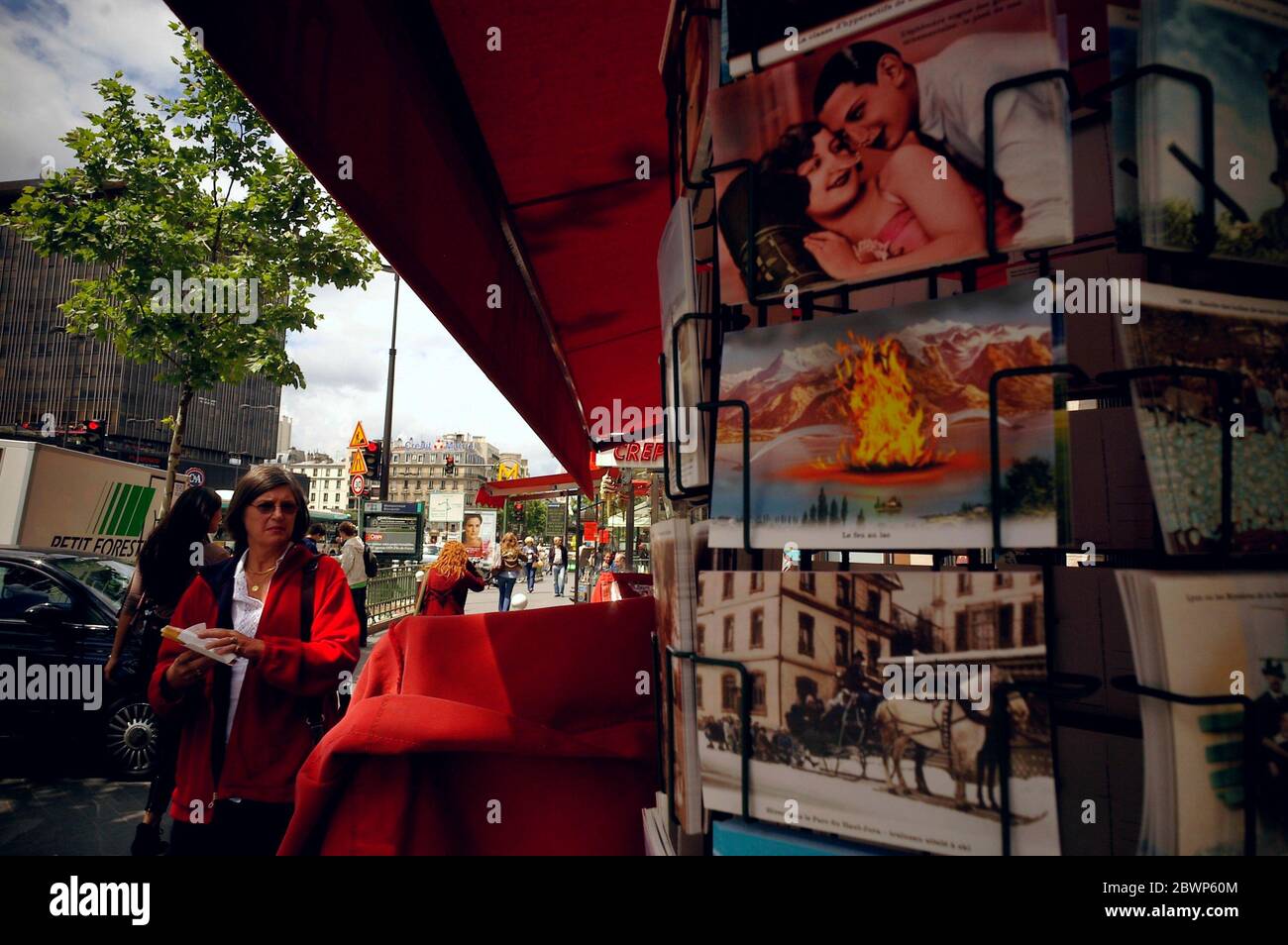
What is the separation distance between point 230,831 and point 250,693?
0.41 m

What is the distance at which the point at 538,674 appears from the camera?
113 centimetres

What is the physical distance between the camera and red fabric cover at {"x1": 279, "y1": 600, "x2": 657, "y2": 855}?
3.10ft

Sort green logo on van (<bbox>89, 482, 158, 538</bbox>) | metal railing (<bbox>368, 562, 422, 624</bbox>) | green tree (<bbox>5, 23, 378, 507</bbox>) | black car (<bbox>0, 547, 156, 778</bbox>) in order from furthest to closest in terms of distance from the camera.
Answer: metal railing (<bbox>368, 562, 422, 624</bbox>) < green logo on van (<bbox>89, 482, 158, 538</bbox>) < green tree (<bbox>5, 23, 378, 507</bbox>) < black car (<bbox>0, 547, 156, 778</bbox>)

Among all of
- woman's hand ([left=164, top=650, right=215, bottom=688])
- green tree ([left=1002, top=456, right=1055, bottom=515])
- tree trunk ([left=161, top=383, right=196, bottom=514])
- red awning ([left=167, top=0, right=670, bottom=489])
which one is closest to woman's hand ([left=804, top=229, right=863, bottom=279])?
green tree ([left=1002, top=456, right=1055, bottom=515])

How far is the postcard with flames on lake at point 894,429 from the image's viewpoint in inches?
23.8

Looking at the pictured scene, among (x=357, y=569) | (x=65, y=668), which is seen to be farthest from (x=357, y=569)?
(x=65, y=668)

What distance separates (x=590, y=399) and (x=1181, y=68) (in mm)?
4248

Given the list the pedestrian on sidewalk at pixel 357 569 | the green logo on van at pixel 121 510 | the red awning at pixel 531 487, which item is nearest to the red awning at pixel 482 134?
the pedestrian on sidewalk at pixel 357 569

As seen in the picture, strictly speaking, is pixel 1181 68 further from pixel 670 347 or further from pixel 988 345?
pixel 670 347

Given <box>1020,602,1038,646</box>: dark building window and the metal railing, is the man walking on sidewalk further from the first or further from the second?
<box>1020,602,1038,646</box>: dark building window

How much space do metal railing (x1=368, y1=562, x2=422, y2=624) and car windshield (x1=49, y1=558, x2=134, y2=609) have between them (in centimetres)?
622

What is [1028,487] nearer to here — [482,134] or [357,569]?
[482,134]

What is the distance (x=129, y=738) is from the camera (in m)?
4.95
